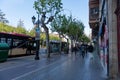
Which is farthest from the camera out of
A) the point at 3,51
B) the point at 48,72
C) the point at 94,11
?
the point at 94,11

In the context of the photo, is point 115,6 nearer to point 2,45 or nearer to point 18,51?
point 2,45

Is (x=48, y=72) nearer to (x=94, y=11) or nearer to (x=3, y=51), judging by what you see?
(x=3, y=51)

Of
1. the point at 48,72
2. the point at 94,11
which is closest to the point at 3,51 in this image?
the point at 48,72

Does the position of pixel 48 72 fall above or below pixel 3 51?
below

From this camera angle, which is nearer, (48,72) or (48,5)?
(48,72)

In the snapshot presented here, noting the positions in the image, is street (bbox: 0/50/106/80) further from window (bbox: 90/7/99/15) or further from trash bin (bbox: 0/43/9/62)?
window (bbox: 90/7/99/15)

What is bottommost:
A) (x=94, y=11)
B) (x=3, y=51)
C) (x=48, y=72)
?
(x=48, y=72)

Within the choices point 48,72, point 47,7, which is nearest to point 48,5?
point 47,7

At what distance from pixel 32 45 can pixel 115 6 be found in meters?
29.0

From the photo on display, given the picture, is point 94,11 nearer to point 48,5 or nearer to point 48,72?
point 48,5

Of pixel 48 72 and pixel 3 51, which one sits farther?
pixel 3 51

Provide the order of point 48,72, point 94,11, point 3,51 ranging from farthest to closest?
point 94,11
point 3,51
point 48,72

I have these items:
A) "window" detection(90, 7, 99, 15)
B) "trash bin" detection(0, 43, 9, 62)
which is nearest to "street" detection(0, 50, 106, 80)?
"trash bin" detection(0, 43, 9, 62)

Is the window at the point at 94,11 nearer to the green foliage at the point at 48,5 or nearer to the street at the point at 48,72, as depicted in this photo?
the green foliage at the point at 48,5
